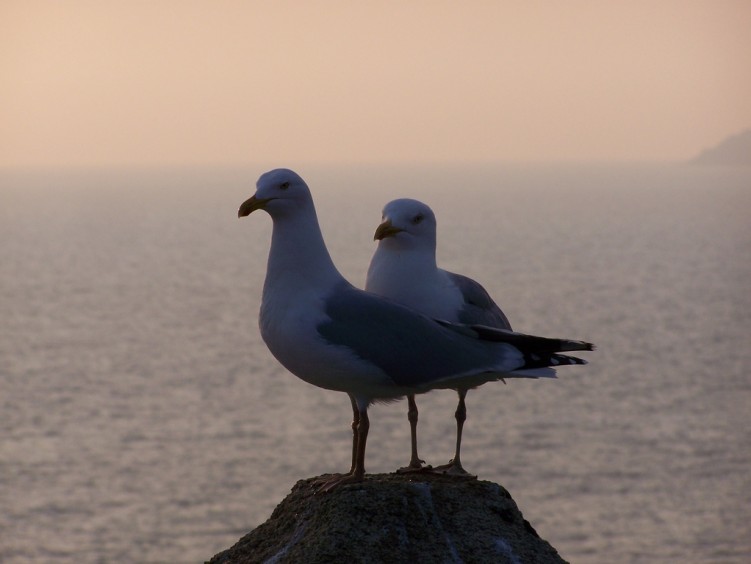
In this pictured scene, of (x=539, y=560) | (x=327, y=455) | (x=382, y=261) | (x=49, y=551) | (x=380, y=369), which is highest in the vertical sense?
(x=382, y=261)

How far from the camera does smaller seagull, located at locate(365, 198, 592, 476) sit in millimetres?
10930

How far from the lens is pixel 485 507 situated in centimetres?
1011

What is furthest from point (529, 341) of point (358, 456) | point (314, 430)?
point (314, 430)

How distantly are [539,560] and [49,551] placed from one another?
88449 mm

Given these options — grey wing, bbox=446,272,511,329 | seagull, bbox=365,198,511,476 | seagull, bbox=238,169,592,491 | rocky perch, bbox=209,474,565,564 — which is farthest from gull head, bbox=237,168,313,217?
rocky perch, bbox=209,474,565,564

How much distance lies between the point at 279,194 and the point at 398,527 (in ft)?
9.78

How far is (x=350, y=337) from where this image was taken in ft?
31.2

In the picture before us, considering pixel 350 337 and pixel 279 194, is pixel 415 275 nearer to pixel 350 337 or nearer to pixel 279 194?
pixel 350 337

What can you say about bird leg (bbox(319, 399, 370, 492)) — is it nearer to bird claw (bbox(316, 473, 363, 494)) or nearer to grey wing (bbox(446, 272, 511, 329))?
bird claw (bbox(316, 473, 363, 494))

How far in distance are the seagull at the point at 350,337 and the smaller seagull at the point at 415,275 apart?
0.91 meters

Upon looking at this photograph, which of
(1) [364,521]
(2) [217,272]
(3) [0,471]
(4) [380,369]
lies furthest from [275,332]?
(2) [217,272]

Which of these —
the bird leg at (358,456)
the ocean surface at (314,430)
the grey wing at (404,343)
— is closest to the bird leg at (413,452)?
the bird leg at (358,456)

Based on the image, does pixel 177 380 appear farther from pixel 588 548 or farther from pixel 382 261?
pixel 382 261

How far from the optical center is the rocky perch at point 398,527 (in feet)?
30.6
